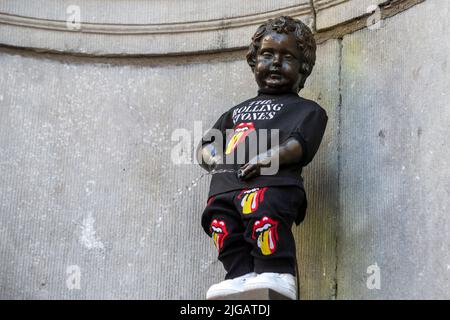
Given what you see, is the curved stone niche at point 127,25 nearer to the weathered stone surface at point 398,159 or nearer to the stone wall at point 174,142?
the stone wall at point 174,142

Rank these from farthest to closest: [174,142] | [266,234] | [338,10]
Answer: [174,142], [338,10], [266,234]

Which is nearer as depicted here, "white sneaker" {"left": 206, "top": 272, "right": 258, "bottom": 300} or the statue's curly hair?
"white sneaker" {"left": 206, "top": 272, "right": 258, "bottom": 300}

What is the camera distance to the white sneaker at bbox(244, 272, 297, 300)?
300 centimetres

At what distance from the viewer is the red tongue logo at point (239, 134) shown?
11.0ft

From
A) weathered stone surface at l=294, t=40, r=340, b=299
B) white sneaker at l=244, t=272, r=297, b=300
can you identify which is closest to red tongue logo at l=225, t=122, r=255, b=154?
weathered stone surface at l=294, t=40, r=340, b=299

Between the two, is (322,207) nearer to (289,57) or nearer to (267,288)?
(289,57)

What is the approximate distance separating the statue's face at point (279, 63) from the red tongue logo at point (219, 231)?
1.75 feet

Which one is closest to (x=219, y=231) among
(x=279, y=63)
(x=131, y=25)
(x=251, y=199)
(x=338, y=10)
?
(x=251, y=199)

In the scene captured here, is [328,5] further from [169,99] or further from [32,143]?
[32,143]

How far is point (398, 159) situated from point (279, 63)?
20.1 inches

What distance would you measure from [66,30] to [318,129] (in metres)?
1.30

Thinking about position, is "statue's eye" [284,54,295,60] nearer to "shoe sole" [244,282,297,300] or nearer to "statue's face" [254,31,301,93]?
"statue's face" [254,31,301,93]

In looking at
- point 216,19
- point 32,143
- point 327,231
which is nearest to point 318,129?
point 327,231

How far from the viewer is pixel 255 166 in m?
3.21
